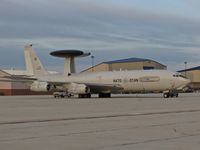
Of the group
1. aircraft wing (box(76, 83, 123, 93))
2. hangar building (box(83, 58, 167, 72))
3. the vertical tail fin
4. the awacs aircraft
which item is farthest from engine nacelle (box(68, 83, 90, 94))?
hangar building (box(83, 58, 167, 72))

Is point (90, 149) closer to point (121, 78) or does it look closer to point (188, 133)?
point (188, 133)

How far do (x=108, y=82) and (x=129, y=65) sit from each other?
89315mm

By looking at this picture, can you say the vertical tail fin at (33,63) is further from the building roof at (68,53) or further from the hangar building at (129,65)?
the hangar building at (129,65)

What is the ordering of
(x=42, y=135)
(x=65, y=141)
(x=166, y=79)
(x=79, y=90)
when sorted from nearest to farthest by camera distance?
1. (x=65, y=141)
2. (x=42, y=135)
3. (x=166, y=79)
4. (x=79, y=90)

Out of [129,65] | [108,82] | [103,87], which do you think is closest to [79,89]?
[103,87]

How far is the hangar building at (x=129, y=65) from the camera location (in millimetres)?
152125

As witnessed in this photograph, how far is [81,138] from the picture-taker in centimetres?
1420

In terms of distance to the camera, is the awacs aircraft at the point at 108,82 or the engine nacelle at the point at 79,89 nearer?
the awacs aircraft at the point at 108,82

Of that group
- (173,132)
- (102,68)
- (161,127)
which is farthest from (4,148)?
(102,68)

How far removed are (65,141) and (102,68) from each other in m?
147

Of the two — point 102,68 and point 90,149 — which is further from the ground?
point 102,68

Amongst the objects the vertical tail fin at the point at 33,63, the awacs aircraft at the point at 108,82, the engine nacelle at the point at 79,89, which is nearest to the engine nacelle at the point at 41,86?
the awacs aircraft at the point at 108,82

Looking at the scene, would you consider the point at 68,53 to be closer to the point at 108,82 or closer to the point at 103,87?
the point at 103,87

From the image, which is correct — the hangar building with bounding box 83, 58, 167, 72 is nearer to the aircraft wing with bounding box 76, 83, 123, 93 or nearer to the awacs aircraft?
the awacs aircraft
